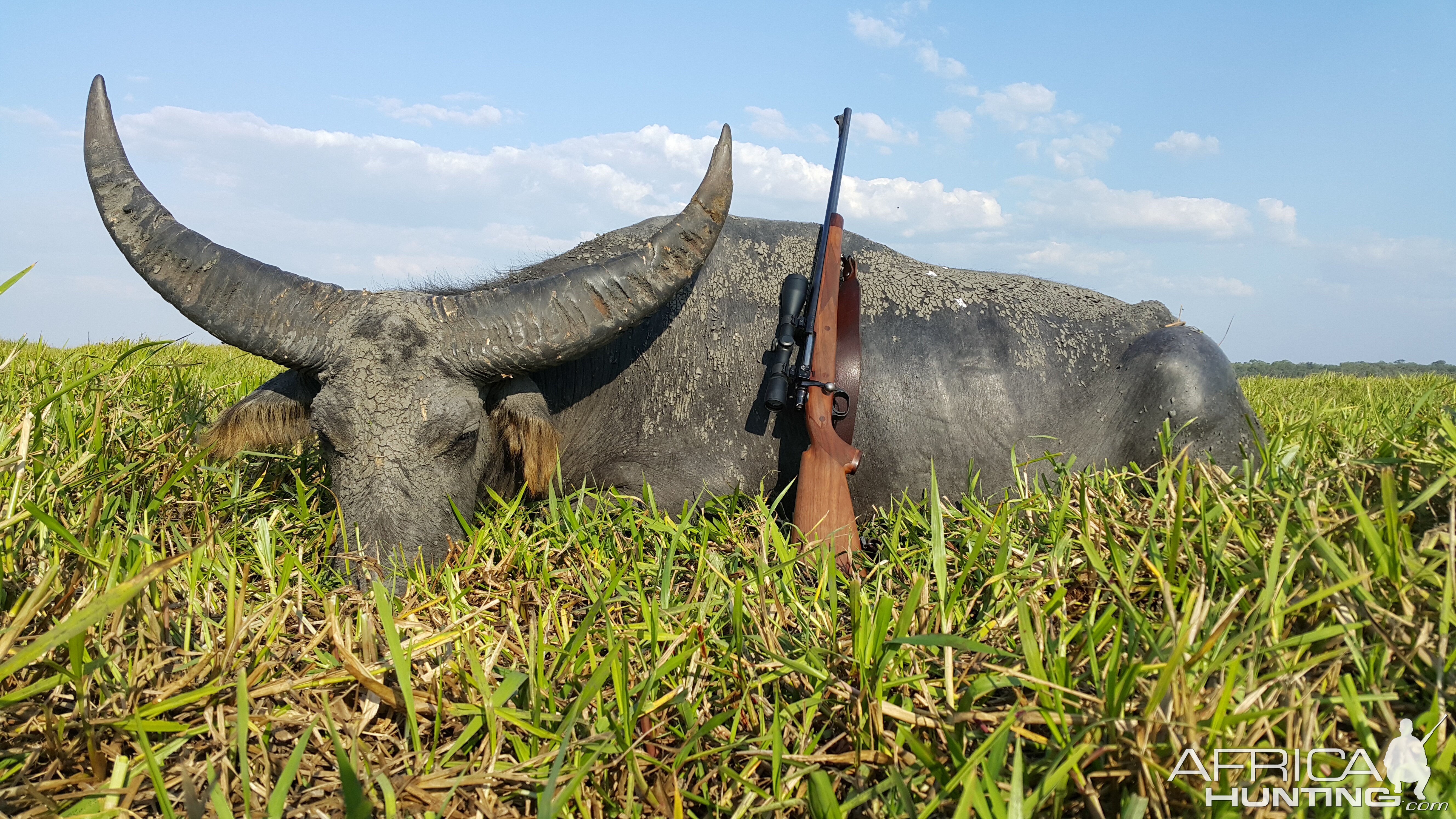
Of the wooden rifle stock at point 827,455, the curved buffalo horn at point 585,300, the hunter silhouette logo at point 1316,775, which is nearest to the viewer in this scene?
the hunter silhouette logo at point 1316,775

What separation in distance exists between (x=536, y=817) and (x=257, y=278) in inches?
110

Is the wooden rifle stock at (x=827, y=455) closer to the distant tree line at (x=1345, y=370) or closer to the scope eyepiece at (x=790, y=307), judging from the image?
the scope eyepiece at (x=790, y=307)

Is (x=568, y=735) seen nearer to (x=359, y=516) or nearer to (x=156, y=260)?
(x=359, y=516)

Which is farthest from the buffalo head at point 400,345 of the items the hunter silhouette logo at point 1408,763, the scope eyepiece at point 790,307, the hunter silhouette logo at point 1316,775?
the hunter silhouette logo at point 1408,763

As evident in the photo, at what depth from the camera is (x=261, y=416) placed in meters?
3.63

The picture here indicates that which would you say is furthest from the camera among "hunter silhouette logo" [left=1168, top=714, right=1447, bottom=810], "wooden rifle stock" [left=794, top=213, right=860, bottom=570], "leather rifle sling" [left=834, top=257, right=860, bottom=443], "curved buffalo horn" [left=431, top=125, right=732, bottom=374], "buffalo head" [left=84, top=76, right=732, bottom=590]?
"leather rifle sling" [left=834, top=257, right=860, bottom=443]

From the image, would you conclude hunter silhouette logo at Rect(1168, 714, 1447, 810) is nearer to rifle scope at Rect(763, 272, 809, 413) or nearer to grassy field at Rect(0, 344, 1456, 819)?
grassy field at Rect(0, 344, 1456, 819)

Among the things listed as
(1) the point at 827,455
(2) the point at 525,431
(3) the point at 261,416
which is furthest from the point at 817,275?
(3) the point at 261,416

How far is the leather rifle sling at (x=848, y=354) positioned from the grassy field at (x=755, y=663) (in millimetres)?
1060

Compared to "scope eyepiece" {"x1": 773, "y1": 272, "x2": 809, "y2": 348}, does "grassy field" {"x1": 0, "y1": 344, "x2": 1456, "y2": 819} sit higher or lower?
lower

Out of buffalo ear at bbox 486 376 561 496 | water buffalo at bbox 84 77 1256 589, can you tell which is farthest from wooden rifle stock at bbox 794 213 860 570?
buffalo ear at bbox 486 376 561 496

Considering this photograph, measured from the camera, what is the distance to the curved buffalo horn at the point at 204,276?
3.28 m

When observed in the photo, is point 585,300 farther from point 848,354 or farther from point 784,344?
point 848,354

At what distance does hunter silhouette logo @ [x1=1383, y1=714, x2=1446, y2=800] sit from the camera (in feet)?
4.59
